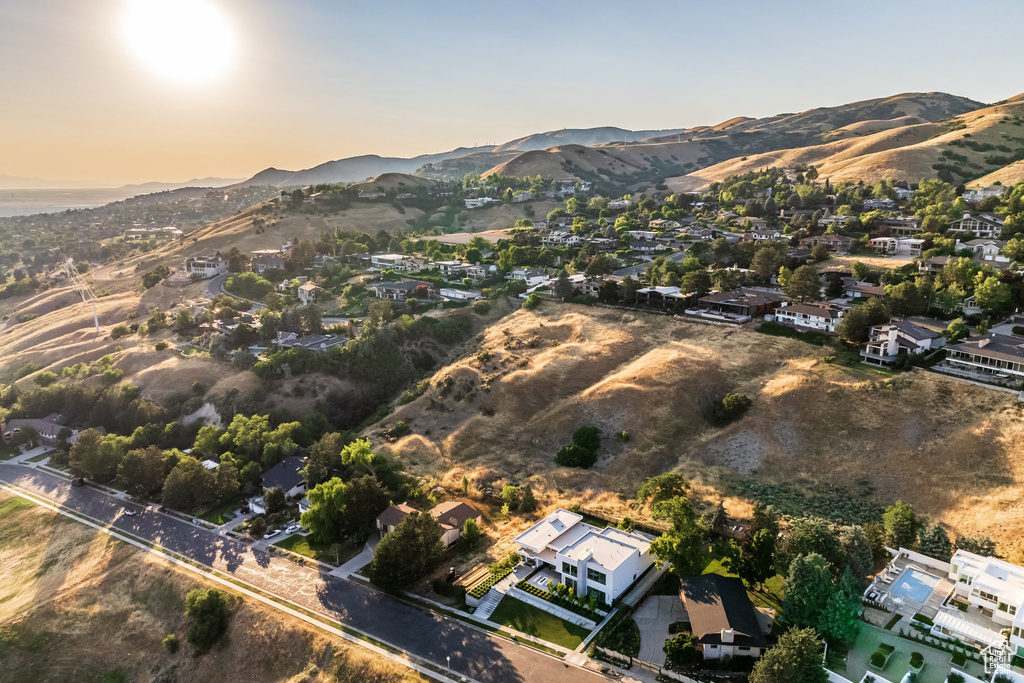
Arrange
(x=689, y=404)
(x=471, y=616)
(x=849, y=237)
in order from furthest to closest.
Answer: (x=849, y=237) → (x=689, y=404) → (x=471, y=616)

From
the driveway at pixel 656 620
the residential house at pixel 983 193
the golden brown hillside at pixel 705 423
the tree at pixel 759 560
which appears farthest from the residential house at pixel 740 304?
the residential house at pixel 983 193

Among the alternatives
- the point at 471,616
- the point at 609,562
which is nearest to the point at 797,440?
the point at 609,562

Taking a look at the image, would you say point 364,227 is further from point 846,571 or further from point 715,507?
point 846,571

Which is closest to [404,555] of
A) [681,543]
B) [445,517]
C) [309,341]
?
[445,517]

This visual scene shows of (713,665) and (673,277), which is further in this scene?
(673,277)

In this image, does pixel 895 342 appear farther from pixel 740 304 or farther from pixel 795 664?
pixel 795 664

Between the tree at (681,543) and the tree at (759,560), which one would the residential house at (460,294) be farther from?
the tree at (759,560)

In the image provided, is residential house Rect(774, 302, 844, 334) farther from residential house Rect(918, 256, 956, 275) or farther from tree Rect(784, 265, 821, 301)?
residential house Rect(918, 256, 956, 275)
